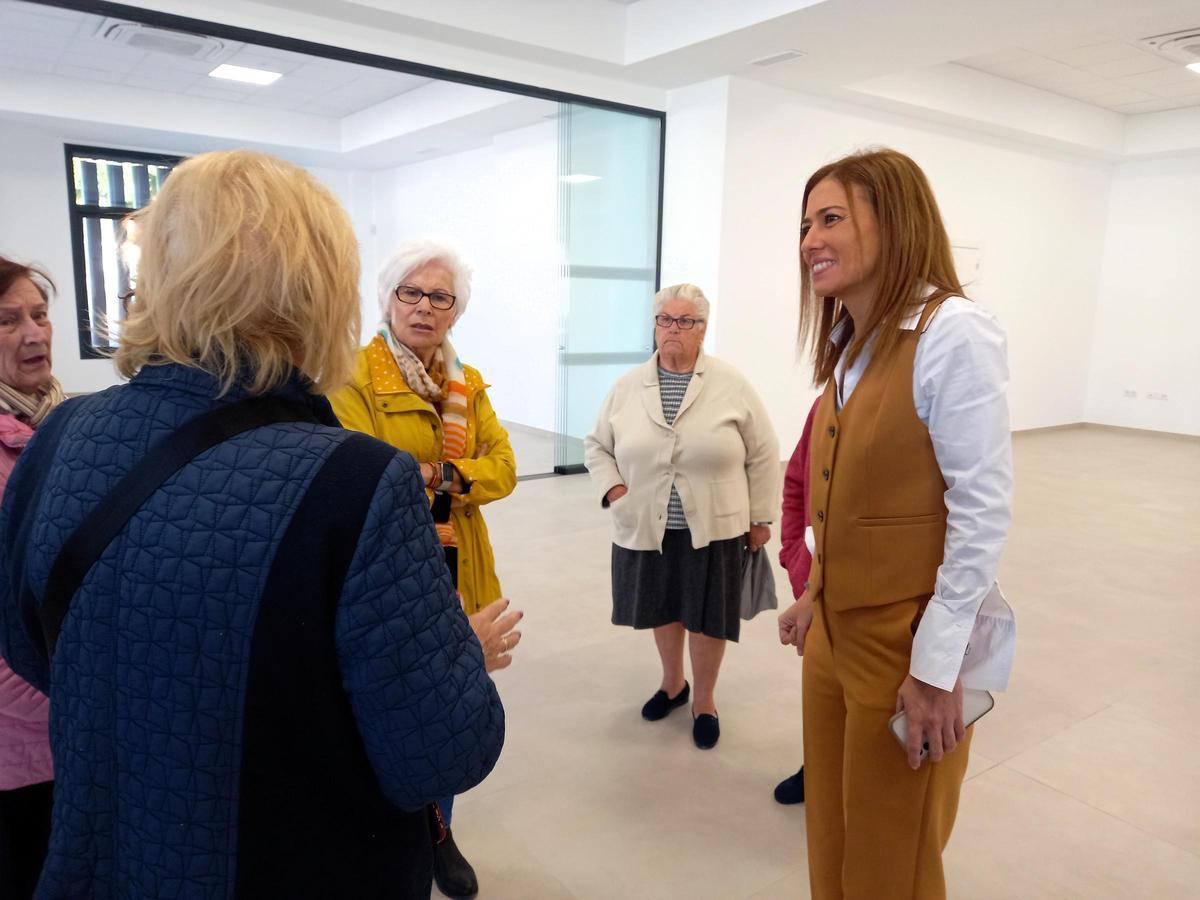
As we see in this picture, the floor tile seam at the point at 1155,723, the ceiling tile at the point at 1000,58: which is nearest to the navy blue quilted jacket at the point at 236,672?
the floor tile seam at the point at 1155,723

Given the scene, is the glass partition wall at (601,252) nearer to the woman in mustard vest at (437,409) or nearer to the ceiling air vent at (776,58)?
the ceiling air vent at (776,58)

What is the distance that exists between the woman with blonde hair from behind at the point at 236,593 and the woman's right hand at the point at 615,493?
2017mm

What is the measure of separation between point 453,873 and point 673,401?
165 cm

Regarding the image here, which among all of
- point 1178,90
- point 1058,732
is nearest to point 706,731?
point 1058,732

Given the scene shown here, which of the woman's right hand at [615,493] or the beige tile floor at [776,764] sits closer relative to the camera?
the beige tile floor at [776,764]

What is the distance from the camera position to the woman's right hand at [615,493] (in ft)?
9.91

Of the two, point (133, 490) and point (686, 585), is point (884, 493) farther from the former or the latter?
point (686, 585)

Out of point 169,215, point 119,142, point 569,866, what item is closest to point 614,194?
point 569,866

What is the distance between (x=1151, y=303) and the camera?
34.6 feet

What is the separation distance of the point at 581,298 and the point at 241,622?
6.57 meters

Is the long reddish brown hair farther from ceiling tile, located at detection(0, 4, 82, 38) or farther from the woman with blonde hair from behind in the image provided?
ceiling tile, located at detection(0, 4, 82, 38)

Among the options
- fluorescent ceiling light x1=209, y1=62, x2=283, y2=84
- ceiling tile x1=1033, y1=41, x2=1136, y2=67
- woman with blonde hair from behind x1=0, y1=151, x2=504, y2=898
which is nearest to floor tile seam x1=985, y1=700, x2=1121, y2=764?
woman with blonde hair from behind x1=0, y1=151, x2=504, y2=898

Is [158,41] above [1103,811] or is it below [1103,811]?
above

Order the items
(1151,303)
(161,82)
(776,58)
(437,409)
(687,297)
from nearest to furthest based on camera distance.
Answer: (437,409)
(687,297)
(776,58)
(161,82)
(1151,303)
